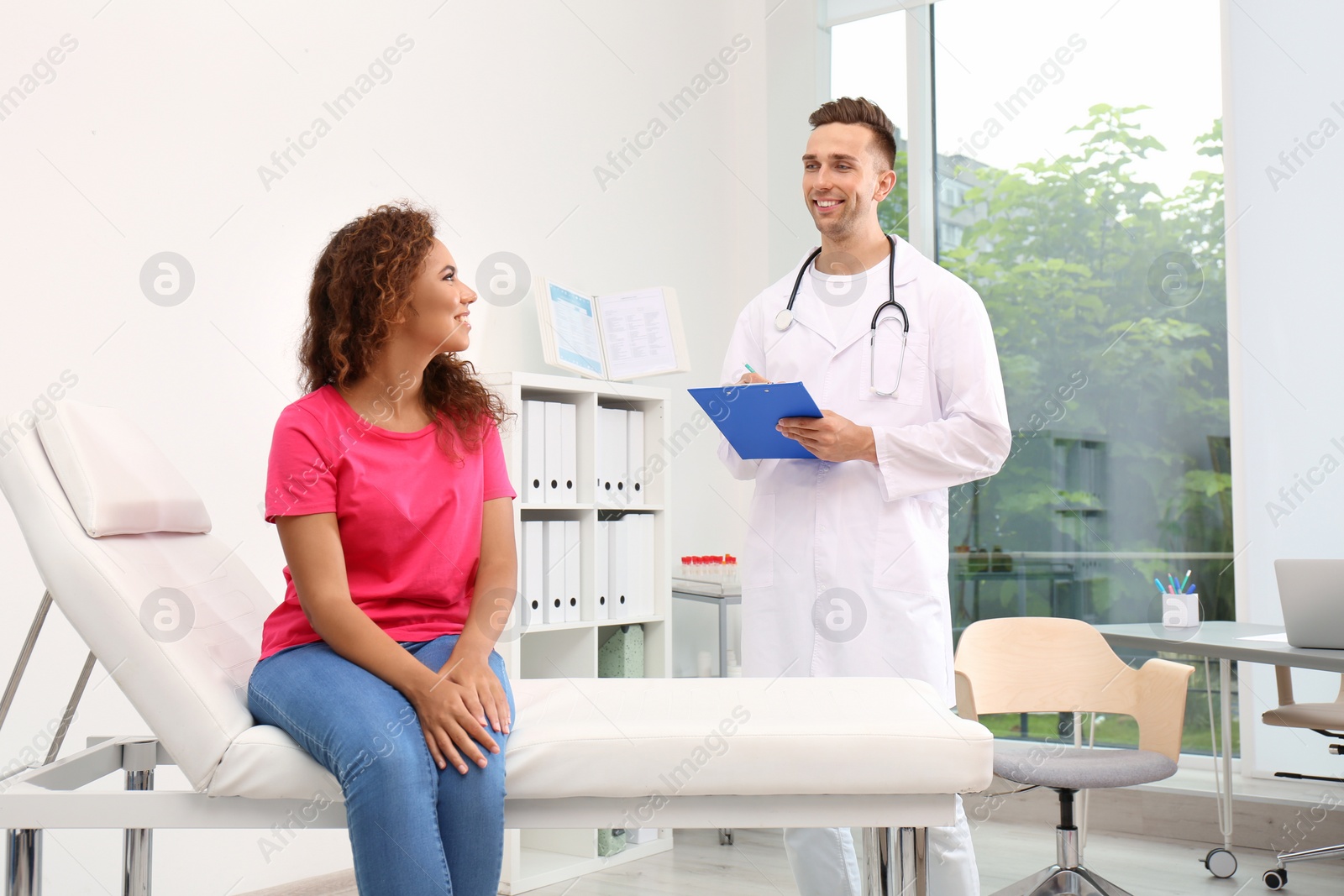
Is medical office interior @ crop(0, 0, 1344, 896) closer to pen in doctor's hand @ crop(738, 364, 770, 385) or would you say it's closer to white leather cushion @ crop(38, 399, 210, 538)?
white leather cushion @ crop(38, 399, 210, 538)

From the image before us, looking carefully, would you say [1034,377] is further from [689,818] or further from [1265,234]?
[689,818]

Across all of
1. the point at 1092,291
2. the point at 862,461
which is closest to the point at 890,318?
the point at 862,461

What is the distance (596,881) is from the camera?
9.25ft

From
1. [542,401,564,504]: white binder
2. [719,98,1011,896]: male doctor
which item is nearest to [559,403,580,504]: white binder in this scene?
[542,401,564,504]: white binder

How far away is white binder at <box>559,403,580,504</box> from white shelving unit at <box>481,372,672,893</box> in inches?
1.1

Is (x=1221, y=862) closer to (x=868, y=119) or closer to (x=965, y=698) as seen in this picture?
(x=965, y=698)

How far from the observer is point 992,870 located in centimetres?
288

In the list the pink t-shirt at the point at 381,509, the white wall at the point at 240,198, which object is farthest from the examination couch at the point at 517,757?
the white wall at the point at 240,198

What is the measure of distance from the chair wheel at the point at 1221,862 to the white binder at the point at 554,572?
5.84 ft

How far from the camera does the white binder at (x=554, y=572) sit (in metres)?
2.87

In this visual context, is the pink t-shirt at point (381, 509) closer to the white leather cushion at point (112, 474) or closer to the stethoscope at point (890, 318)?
the white leather cushion at point (112, 474)

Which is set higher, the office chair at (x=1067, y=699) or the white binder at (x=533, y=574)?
the white binder at (x=533, y=574)

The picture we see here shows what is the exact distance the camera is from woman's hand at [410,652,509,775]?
1.19 m

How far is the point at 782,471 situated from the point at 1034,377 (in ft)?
6.97
